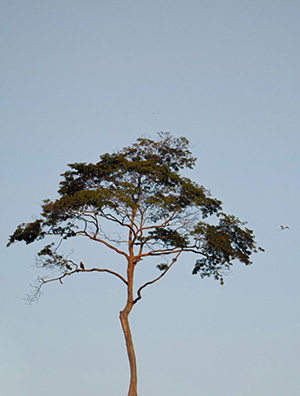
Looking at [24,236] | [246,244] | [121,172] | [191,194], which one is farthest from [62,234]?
[246,244]

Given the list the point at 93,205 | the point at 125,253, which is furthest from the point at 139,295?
the point at 93,205

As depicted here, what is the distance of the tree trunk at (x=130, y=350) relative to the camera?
27.4 metres

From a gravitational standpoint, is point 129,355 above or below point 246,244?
below

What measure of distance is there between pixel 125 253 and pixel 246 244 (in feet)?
19.2

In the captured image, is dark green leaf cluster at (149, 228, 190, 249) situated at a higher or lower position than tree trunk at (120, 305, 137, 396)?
higher

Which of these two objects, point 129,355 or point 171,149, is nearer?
point 129,355

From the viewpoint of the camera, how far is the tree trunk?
2741cm

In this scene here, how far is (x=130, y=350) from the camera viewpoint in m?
28.4

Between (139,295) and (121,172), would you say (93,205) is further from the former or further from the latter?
(139,295)

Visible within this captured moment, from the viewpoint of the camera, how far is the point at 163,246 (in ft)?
100

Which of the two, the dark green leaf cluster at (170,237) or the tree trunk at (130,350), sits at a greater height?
the dark green leaf cluster at (170,237)

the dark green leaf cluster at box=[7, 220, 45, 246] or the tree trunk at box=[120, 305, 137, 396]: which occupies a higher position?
the dark green leaf cluster at box=[7, 220, 45, 246]

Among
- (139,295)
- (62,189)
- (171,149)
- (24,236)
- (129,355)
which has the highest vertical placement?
(171,149)

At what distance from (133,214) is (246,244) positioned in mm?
5670
